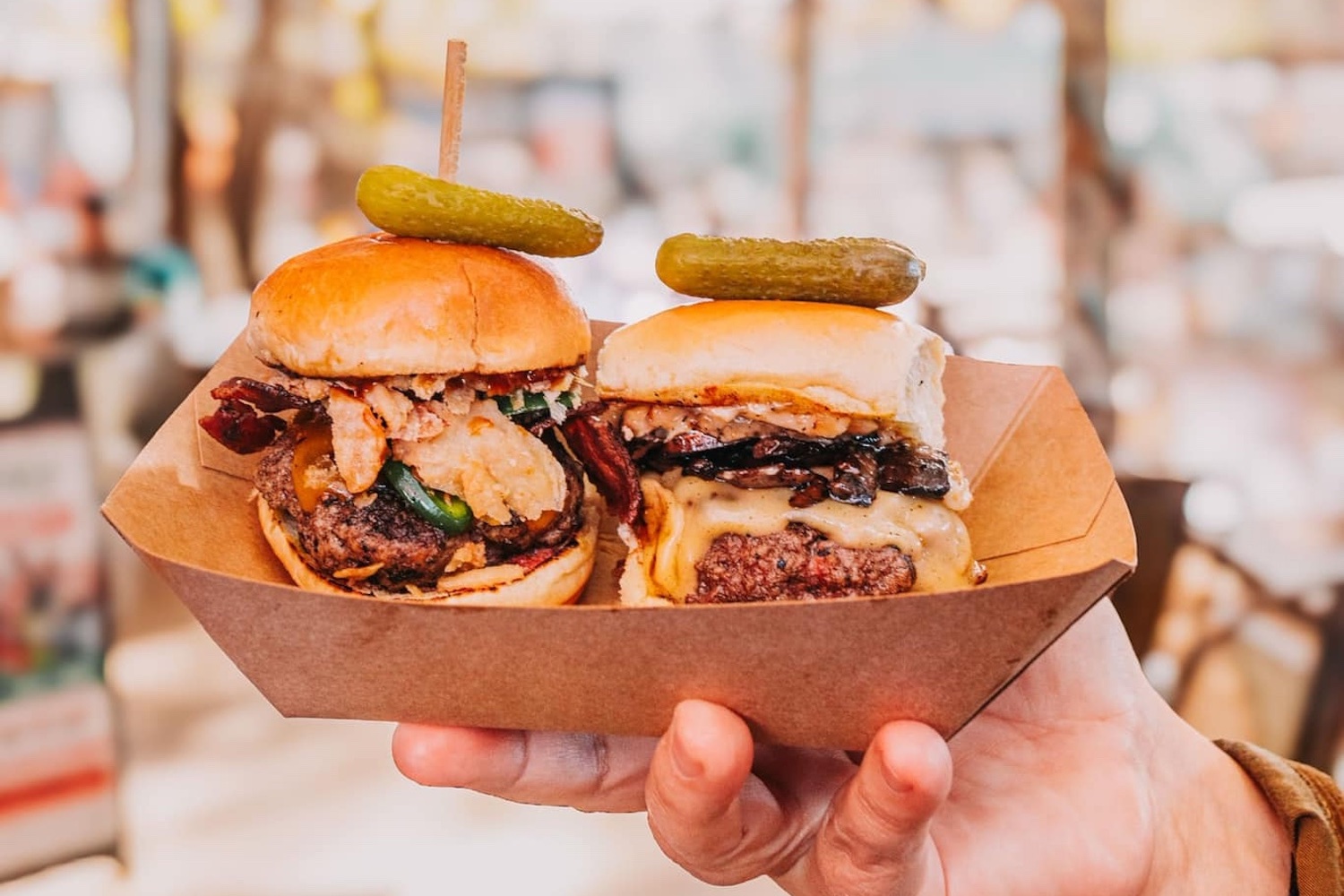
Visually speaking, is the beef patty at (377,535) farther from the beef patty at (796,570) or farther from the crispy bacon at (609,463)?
the beef patty at (796,570)

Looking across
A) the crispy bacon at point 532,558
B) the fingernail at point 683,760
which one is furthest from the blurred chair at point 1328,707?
the fingernail at point 683,760

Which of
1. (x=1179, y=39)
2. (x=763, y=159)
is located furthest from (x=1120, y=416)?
(x=763, y=159)

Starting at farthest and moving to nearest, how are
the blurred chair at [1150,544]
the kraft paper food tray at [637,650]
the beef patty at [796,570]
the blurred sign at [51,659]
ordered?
the blurred chair at [1150,544] → the blurred sign at [51,659] → the beef patty at [796,570] → the kraft paper food tray at [637,650]

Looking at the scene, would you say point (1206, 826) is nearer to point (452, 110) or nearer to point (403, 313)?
point (403, 313)

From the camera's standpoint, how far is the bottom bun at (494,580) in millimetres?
1965

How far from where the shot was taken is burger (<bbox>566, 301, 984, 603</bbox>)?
1.84 metres

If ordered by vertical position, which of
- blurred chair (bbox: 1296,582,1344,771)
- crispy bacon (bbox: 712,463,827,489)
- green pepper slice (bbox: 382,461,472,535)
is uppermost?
crispy bacon (bbox: 712,463,827,489)

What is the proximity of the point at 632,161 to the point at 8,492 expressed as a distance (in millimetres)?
2758

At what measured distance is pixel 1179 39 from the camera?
419cm

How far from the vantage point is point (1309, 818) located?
1.94 meters

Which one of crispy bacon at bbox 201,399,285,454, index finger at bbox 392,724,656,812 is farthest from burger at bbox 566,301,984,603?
crispy bacon at bbox 201,399,285,454

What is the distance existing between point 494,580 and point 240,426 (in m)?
0.54

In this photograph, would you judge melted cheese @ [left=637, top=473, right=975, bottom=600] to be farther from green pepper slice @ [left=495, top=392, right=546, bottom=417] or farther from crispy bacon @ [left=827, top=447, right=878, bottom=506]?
green pepper slice @ [left=495, top=392, right=546, bottom=417]

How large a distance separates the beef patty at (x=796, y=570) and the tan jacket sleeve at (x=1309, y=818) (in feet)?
2.73
